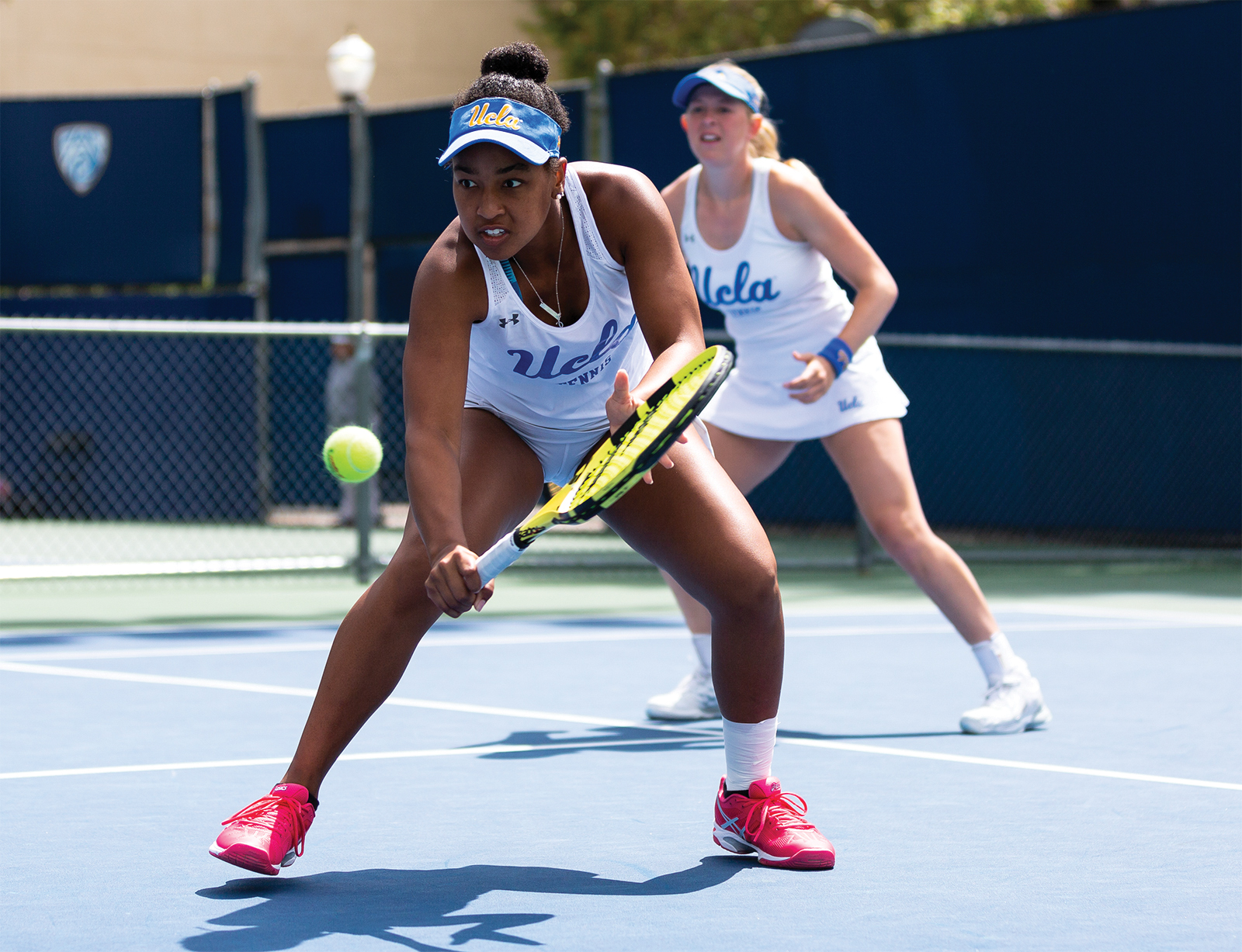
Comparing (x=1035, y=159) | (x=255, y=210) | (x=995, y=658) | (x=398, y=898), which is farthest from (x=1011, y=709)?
(x=255, y=210)

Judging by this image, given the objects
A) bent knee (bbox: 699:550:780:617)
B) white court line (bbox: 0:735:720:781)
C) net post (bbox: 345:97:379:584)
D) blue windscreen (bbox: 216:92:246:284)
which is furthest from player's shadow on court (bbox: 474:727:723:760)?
blue windscreen (bbox: 216:92:246:284)

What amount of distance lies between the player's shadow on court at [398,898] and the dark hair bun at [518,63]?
171 cm

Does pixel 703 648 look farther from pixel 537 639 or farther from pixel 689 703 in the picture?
pixel 537 639

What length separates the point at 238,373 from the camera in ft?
53.1

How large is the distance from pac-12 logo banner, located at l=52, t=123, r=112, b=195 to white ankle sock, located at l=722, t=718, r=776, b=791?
49.3 ft

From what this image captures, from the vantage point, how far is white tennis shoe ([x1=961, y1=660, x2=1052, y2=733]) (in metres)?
5.46

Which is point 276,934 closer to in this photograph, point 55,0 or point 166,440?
point 166,440

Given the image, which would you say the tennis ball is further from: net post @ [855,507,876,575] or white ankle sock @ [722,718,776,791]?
net post @ [855,507,876,575]

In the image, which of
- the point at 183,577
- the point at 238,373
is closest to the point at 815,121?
the point at 238,373

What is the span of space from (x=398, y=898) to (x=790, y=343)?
9.56ft

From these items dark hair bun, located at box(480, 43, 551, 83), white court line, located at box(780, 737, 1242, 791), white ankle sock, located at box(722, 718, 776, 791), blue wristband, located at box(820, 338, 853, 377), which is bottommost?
white court line, located at box(780, 737, 1242, 791)

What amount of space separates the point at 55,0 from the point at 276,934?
23378mm

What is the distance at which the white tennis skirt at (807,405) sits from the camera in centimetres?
563

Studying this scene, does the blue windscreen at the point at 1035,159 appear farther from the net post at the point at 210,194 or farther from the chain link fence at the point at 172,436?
the net post at the point at 210,194
